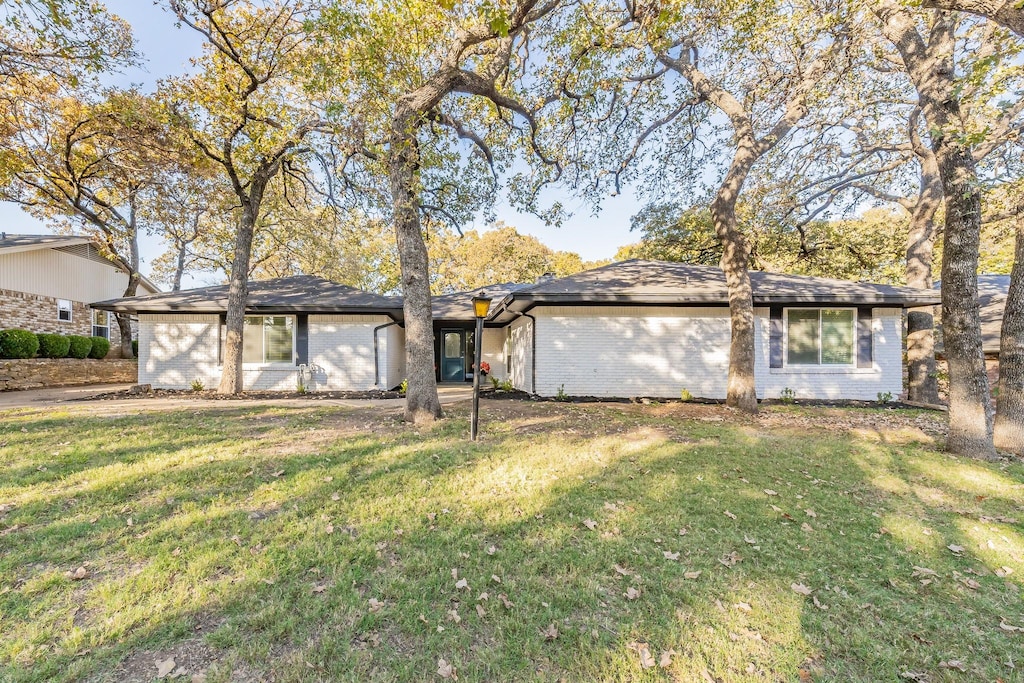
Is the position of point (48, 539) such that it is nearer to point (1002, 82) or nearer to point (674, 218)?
point (1002, 82)

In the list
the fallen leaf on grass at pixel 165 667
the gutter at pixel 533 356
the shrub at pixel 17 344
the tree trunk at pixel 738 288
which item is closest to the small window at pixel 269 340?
the gutter at pixel 533 356

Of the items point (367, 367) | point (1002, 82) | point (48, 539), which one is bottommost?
point (48, 539)

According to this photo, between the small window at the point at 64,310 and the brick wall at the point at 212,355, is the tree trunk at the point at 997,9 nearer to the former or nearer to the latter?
the brick wall at the point at 212,355

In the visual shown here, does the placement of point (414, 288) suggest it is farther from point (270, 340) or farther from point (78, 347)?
point (78, 347)

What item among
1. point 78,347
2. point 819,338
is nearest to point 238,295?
point 78,347

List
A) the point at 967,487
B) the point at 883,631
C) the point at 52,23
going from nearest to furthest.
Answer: the point at 883,631 < the point at 967,487 < the point at 52,23

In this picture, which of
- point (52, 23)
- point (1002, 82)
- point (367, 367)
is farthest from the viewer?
point (367, 367)

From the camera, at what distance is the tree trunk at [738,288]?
8742 millimetres

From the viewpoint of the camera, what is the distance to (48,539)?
10.0 feet

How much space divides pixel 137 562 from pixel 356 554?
1.46 m

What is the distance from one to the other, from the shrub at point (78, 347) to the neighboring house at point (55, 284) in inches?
50.0

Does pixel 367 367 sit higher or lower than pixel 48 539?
higher

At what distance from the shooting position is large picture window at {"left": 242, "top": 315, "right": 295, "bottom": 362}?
11828mm

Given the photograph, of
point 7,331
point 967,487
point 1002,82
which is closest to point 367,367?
point 7,331
